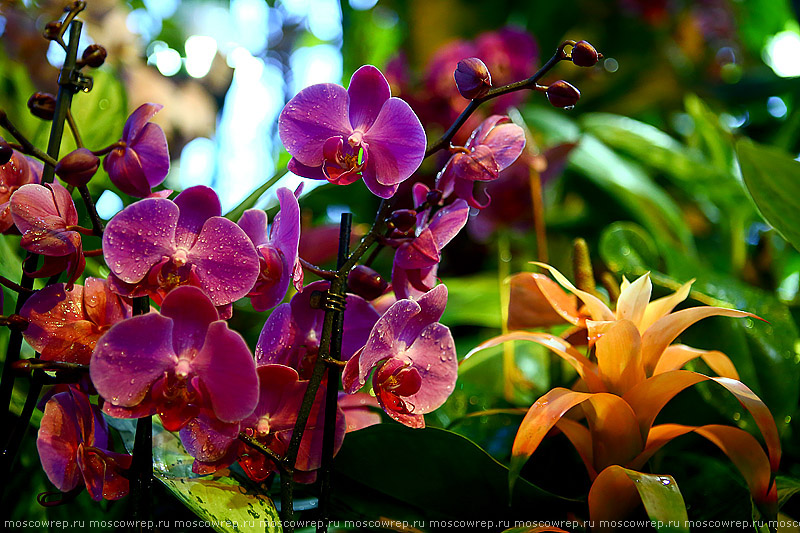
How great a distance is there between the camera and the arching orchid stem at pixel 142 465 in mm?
218

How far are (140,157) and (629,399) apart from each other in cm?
25

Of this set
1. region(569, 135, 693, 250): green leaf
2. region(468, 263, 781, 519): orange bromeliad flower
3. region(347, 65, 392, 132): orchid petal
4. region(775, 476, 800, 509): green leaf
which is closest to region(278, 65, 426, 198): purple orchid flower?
region(347, 65, 392, 132): orchid petal

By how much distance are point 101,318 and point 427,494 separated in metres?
0.17

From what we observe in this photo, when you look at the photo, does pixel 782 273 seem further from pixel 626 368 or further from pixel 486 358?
pixel 626 368

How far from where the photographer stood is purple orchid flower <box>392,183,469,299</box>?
0.25 m

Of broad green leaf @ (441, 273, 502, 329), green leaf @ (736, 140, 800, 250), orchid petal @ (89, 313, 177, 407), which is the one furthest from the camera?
broad green leaf @ (441, 273, 502, 329)

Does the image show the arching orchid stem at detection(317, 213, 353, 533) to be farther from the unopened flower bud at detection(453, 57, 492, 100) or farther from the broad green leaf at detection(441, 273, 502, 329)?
the broad green leaf at detection(441, 273, 502, 329)

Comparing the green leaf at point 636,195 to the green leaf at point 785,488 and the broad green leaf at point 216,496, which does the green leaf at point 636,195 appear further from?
the broad green leaf at point 216,496

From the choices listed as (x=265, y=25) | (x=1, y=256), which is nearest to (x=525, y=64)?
(x=1, y=256)

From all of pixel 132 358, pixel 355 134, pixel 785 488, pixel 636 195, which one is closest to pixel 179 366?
pixel 132 358

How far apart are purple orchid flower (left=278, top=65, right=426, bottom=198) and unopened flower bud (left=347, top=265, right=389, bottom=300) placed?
33mm

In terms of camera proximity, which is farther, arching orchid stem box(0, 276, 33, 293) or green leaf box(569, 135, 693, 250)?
green leaf box(569, 135, 693, 250)

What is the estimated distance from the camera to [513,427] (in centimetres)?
37

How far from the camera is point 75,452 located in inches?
9.2
